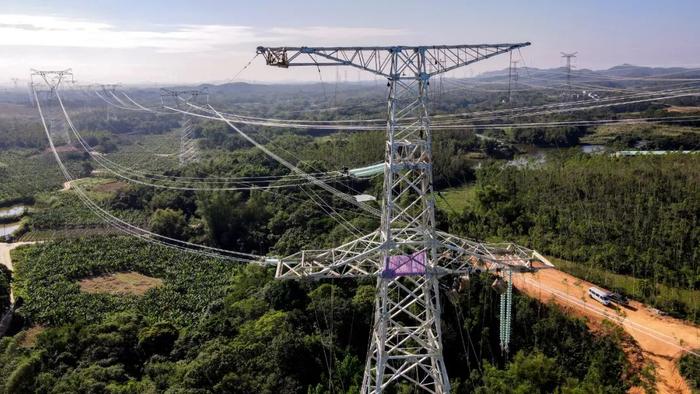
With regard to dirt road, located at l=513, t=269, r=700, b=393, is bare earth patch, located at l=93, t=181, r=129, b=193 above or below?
above

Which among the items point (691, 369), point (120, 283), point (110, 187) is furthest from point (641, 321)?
point (110, 187)

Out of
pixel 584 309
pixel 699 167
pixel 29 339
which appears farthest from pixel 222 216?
pixel 699 167

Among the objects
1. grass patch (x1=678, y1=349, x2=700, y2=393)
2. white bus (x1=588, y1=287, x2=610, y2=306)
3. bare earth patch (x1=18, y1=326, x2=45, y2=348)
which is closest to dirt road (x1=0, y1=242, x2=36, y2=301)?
bare earth patch (x1=18, y1=326, x2=45, y2=348)

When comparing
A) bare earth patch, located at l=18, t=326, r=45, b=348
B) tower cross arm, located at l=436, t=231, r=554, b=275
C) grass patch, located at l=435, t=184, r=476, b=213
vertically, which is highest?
tower cross arm, located at l=436, t=231, r=554, b=275

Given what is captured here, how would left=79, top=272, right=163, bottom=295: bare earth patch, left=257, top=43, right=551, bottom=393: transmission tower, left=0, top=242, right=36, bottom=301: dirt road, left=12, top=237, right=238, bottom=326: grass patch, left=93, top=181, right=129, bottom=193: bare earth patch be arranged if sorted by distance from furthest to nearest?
left=93, top=181, right=129, bottom=193: bare earth patch < left=0, top=242, right=36, bottom=301: dirt road < left=79, top=272, right=163, bottom=295: bare earth patch < left=12, top=237, right=238, bottom=326: grass patch < left=257, top=43, right=551, bottom=393: transmission tower

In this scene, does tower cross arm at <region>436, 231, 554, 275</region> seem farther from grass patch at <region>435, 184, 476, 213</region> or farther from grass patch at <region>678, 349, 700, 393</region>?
grass patch at <region>435, 184, 476, 213</region>

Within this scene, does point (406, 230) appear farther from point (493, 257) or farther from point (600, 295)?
point (600, 295)

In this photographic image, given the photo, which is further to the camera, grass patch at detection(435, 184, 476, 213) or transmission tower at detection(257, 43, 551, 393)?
grass patch at detection(435, 184, 476, 213)

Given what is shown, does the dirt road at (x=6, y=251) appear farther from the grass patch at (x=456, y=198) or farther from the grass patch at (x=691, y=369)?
the grass patch at (x=691, y=369)
